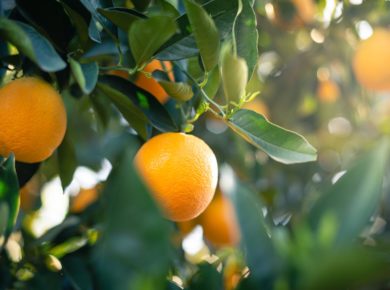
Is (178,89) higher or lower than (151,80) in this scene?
higher

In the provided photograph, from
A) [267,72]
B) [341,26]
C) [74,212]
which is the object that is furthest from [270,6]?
[74,212]

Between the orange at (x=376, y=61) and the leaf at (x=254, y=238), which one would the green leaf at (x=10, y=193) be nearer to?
the leaf at (x=254, y=238)

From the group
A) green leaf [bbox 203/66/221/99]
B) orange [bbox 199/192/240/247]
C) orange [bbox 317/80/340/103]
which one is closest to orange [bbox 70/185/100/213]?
orange [bbox 199/192/240/247]

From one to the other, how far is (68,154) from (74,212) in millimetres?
497

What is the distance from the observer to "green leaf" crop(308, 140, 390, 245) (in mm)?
599

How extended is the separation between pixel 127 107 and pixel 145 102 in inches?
1.4

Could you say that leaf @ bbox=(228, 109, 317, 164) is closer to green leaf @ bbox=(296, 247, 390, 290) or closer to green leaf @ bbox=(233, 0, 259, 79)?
green leaf @ bbox=(233, 0, 259, 79)

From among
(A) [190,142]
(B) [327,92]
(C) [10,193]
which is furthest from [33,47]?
(B) [327,92]

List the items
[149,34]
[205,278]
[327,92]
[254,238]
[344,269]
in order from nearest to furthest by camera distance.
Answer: [344,269]
[254,238]
[205,278]
[149,34]
[327,92]

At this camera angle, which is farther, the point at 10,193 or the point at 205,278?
the point at 10,193

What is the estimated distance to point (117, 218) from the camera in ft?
1.88

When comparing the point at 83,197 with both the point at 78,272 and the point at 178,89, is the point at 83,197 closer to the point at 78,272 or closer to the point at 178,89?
the point at 78,272

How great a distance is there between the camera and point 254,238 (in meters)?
0.64

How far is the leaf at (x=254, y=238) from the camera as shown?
0.62 m
